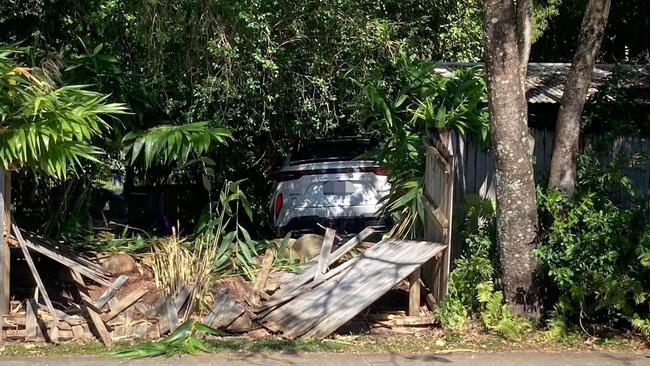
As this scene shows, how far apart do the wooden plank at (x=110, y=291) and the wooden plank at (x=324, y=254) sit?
2.01 m

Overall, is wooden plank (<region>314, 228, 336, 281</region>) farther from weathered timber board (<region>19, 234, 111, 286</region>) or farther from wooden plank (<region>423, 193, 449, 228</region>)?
weathered timber board (<region>19, 234, 111, 286</region>)

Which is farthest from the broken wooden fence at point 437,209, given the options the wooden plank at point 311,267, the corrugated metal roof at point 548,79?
the corrugated metal roof at point 548,79

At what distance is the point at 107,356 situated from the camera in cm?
730

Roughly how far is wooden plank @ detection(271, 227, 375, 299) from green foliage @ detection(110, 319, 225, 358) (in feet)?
3.77

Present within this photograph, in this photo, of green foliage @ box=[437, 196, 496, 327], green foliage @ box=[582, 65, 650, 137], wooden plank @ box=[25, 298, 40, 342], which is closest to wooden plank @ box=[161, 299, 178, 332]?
wooden plank @ box=[25, 298, 40, 342]

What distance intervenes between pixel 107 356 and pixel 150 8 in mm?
4324

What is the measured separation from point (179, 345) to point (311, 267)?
2.31 metres

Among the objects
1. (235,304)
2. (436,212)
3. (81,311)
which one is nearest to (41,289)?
(81,311)

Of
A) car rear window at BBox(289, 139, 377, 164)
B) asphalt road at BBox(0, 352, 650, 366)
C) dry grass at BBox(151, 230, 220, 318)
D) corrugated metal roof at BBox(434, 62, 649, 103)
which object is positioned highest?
corrugated metal roof at BBox(434, 62, 649, 103)

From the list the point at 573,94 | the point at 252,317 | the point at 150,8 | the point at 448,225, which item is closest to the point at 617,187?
the point at 573,94

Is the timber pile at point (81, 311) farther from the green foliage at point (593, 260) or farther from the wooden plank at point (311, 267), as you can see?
the green foliage at point (593, 260)

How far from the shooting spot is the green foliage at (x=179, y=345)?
7.30m

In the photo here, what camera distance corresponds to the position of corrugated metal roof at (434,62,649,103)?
31.4ft

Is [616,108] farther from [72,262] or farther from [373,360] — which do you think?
[72,262]
